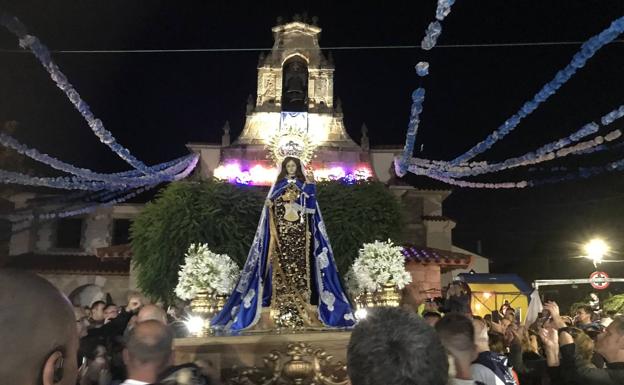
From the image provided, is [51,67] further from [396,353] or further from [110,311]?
[396,353]

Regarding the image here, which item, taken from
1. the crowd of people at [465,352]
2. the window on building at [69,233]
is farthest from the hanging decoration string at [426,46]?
the window on building at [69,233]

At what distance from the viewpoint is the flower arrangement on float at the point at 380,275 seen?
9.10 metres

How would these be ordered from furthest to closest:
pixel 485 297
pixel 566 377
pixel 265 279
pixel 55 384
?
pixel 485 297 → pixel 265 279 → pixel 566 377 → pixel 55 384

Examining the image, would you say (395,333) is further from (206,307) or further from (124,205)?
(124,205)

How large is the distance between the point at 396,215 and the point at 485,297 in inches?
247

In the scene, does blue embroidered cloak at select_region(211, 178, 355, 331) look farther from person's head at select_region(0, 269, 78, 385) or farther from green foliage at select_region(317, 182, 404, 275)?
person's head at select_region(0, 269, 78, 385)

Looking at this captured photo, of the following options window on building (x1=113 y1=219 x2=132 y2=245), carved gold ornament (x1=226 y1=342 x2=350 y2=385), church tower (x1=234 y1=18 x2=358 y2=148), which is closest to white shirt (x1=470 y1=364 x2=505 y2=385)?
carved gold ornament (x1=226 y1=342 x2=350 y2=385)

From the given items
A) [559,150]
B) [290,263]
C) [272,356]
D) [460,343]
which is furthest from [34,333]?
[559,150]

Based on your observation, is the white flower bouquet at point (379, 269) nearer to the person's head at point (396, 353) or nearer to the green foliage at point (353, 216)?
the green foliage at point (353, 216)

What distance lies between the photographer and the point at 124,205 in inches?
939

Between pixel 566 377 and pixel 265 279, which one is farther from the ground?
pixel 265 279

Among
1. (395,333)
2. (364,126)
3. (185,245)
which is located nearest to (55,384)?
(395,333)

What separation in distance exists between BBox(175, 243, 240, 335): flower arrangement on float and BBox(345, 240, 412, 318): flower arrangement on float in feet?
7.57

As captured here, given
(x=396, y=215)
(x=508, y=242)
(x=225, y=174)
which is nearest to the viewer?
(x=396, y=215)
